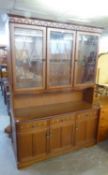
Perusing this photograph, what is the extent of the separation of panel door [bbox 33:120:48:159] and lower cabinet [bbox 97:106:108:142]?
1.08 meters

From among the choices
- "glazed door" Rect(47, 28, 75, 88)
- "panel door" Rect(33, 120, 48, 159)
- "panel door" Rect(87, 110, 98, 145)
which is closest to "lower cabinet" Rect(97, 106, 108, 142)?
"panel door" Rect(87, 110, 98, 145)

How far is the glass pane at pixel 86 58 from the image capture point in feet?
8.05

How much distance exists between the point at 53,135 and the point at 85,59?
4.43 feet

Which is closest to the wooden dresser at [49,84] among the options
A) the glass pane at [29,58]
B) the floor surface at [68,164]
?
the glass pane at [29,58]

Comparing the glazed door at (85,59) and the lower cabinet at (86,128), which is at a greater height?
the glazed door at (85,59)

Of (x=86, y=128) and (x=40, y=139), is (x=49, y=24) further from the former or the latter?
(x=86, y=128)

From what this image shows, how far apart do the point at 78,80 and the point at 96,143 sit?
4.11 ft

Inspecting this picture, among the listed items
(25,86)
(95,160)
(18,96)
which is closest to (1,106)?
(18,96)

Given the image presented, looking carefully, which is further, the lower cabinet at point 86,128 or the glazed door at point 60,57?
the lower cabinet at point 86,128

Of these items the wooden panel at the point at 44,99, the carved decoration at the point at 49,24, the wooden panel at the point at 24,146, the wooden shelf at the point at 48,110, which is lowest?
the wooden panel at the point at 24,146

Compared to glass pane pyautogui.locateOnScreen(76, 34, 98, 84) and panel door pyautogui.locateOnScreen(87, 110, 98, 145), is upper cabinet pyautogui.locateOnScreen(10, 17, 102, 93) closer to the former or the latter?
glass pane pyautogui.locateOnScreen(76, 34, 98, 84)

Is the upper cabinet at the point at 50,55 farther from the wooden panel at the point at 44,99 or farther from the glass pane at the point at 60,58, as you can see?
the wooden panel at the point at 44,99

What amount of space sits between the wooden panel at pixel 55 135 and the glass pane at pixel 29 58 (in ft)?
2.01

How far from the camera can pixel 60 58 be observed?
2.37m
